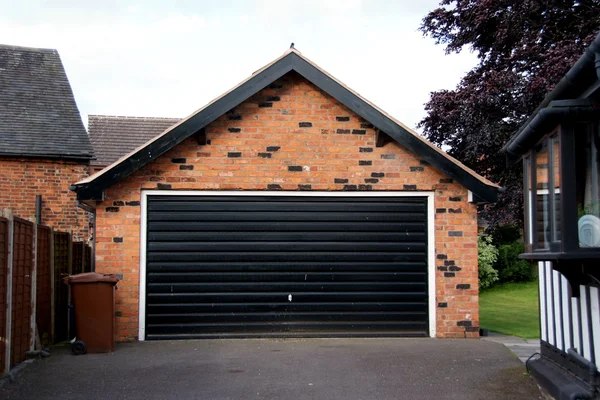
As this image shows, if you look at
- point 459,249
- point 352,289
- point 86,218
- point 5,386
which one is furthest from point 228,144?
point 86,218

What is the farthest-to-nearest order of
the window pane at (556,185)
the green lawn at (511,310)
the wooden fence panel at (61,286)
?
the green lawn at (511,310) → the wooden fence panel at (61,286) → the window pane at (556,185)

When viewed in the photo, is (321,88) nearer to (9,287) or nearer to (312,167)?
(312,167)

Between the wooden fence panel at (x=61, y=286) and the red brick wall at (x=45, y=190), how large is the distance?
25.7 ft

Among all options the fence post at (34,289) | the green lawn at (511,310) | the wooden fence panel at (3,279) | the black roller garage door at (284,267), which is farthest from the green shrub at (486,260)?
the wooden fence panel at (3,279)

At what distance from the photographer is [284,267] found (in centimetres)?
1086

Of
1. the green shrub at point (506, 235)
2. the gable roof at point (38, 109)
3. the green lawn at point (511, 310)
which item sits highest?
the gable roof at point (38, 109)

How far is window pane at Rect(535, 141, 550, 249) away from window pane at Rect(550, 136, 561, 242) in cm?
24

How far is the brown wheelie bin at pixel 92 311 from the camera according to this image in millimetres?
9438

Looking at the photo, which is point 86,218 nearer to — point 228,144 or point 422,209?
point 228,144

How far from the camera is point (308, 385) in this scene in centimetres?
749

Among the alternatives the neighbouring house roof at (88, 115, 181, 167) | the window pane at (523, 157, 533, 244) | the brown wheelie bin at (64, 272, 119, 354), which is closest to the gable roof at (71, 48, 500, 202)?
the brown wheelie bin at (64, 272, 119, 354)

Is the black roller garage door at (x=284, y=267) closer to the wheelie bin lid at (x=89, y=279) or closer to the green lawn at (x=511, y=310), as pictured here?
the wheelie bin lid at (x=89, y=279)

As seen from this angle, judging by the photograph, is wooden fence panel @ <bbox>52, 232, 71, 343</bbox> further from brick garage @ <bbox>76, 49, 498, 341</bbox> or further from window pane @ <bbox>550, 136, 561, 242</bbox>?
window pane @ <bbox>550, 136, 561, 242</bbox>

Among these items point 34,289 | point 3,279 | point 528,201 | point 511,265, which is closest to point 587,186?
point 528,201
